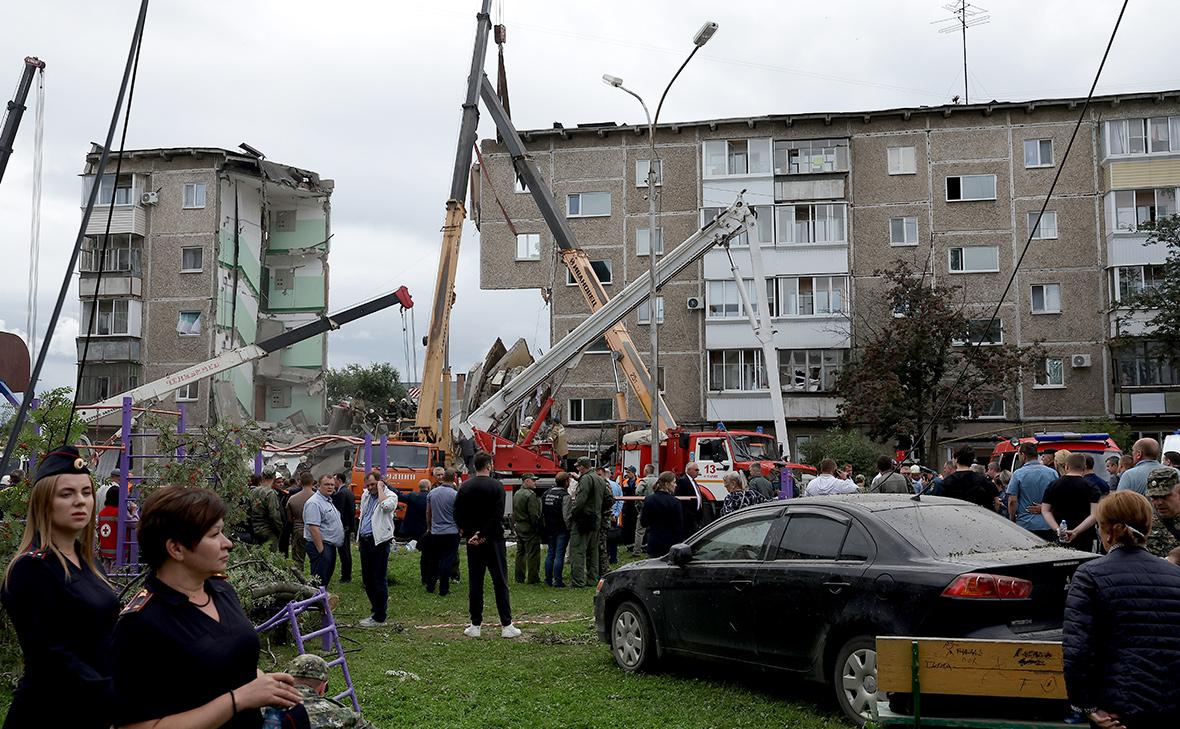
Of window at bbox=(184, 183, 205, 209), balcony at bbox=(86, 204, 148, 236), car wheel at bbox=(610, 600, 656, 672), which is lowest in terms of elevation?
car wheel at bbox=(610, 600, 656, 672)

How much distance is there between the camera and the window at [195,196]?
49.4m

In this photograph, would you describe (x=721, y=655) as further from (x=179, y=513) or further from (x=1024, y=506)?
(x=179, y=513)

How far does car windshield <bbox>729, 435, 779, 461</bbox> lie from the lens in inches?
1007

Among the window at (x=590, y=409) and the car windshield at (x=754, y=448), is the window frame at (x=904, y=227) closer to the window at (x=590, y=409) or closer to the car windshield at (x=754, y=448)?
the window at (x=590, y=409)

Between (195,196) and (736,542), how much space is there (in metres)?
45.8

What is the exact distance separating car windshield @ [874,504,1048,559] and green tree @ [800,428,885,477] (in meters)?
27.3

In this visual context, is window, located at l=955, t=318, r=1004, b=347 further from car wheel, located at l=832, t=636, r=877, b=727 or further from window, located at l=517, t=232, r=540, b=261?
car wheel, located at l=832, t=636, r=877, b=727

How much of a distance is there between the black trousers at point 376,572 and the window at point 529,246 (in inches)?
1355

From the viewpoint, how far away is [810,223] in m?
45.0

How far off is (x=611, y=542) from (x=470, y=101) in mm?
13309

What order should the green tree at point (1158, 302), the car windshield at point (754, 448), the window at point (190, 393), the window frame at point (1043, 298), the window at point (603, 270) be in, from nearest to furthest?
the car windshield at point (754, 448)
the green tree at point (1158, 302)
the window frame at point (1043, 298)
the window at point (603, 270)
the window at point (190, 393)

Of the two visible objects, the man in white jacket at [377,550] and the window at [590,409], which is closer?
the man in white jacket at [377,550]

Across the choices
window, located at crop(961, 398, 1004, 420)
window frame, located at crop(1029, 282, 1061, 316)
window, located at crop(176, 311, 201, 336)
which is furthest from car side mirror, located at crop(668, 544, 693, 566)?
window, located at crop(176, 311, 201, 336)

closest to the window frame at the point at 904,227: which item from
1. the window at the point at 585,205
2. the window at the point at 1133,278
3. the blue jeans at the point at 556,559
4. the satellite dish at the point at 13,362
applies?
the window at the point at 1133,278
